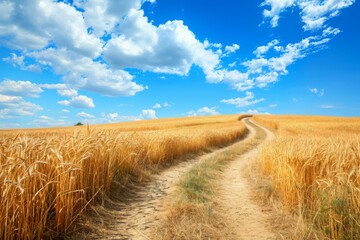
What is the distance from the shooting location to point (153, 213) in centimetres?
529

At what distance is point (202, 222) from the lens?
457 centimetres

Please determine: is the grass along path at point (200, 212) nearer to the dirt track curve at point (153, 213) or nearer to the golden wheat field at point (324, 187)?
the dirt track curve at point (153, 213)

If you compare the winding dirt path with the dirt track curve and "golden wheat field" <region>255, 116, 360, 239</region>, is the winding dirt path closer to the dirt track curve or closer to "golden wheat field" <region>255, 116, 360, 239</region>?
the dirt track curve

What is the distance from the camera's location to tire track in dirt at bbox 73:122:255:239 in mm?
4332

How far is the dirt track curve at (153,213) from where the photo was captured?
438 cm

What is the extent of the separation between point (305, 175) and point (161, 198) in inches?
133

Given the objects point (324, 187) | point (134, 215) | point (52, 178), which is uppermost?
point (52, 178)

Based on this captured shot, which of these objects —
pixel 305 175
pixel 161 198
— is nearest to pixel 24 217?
pixel 161 198

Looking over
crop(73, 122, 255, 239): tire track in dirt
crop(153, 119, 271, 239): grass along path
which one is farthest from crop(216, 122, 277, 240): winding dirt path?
crop(73, 122, 255, 239): tire track in dirt

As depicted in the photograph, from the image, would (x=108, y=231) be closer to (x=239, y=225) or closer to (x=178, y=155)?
(x=239, y=225)

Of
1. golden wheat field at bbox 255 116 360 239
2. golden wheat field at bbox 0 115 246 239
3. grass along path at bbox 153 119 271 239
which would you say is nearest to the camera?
golden wheat field at bbox 0 115 246 239

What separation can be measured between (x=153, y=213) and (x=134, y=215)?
39cm

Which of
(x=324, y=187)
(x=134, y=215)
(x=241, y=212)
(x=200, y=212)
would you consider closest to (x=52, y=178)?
(x=134, y=215)

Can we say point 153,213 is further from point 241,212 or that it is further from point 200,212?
point 241,212
